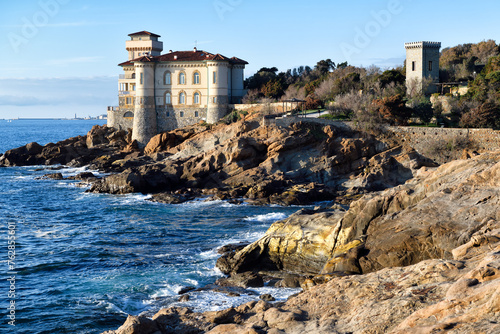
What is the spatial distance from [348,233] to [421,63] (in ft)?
150

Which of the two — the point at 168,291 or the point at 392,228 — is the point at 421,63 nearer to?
the point at 392,228

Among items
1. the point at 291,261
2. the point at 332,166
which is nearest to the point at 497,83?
the point at 332,166

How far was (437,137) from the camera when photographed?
5122 cm

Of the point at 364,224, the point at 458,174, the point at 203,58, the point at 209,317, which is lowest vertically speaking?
the point at 209,317

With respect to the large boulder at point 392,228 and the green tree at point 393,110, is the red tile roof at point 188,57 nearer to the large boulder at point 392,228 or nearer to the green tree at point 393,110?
the green tree at point 393,110

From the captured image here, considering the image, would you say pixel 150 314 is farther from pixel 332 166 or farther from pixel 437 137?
pixel 437 137

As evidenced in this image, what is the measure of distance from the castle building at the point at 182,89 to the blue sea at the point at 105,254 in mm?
Answer: 22929

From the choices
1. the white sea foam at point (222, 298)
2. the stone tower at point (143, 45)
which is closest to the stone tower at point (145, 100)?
the stone tower at point (143, 45)

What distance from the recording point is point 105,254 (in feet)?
101

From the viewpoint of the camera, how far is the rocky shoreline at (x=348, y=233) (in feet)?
46.0

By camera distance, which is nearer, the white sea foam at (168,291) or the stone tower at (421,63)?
the white sea foam at (168,291)

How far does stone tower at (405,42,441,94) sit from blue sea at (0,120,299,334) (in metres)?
31.1

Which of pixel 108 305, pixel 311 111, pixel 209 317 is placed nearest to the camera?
pixel 209 317

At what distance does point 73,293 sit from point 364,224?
13.1m
